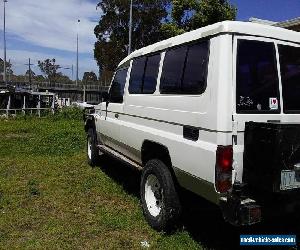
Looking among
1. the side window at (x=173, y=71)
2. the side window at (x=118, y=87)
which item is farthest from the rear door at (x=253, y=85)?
the side window at (x=118, y=87)

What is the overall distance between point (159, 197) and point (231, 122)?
1.89m

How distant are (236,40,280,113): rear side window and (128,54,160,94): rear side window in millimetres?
1775

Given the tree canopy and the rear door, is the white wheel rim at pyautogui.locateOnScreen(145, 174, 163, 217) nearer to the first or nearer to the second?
the rear door

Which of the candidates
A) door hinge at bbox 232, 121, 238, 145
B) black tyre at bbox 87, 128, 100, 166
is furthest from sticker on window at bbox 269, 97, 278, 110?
black tyre at bbox 87, 128, 100, 166

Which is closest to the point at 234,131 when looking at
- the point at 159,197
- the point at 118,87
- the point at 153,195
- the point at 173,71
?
the point at 173,71

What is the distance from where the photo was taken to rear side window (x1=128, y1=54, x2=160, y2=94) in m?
5.90

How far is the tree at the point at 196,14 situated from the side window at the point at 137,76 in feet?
80.3

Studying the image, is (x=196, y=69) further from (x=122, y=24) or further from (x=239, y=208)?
(x=122, y=24)

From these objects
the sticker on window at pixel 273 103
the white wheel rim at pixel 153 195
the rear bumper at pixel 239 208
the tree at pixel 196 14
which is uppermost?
the tree at pixel 196 14

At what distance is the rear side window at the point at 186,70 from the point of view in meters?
4.56

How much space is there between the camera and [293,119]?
4.47 m

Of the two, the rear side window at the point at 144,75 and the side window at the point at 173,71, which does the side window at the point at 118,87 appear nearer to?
the rear side window at the point at 144,75

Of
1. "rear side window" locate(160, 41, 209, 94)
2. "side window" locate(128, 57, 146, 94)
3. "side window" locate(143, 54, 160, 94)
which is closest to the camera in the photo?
"rear side window" locate(160, 41, 209, 94)

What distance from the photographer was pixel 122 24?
48.8 metres
